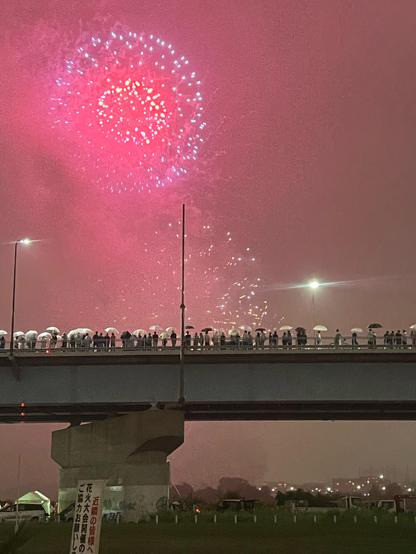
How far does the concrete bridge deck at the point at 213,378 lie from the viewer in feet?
178

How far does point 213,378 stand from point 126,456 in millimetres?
8715

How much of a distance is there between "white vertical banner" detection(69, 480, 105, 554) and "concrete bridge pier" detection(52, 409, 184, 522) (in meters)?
29.7

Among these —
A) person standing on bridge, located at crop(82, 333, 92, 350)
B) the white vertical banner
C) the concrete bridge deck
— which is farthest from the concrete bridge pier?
the white vertical banner

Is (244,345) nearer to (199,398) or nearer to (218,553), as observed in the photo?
(199,398)

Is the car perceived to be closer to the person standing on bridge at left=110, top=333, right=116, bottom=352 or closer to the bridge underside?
the bridge underside

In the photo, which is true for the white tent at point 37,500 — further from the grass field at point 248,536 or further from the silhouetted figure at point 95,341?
the grass field at point 248,536

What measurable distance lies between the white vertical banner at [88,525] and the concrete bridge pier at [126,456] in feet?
97.5

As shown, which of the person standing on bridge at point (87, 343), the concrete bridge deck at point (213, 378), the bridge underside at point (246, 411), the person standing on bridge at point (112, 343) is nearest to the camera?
the concrete bridge deck at point (213, 378)

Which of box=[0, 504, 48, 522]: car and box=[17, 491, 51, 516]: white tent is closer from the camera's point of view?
box=[0, 504, 48, 522]: car

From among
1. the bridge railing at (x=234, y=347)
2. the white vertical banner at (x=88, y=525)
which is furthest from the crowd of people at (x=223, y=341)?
the white vertical banner at (x=88, y=525)

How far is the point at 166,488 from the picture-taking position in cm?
5041

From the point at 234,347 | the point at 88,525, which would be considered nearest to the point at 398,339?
the point at 234,347

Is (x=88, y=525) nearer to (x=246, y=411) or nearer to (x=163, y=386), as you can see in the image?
(x=163, y=386)

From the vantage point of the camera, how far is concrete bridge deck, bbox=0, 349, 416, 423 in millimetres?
54312
